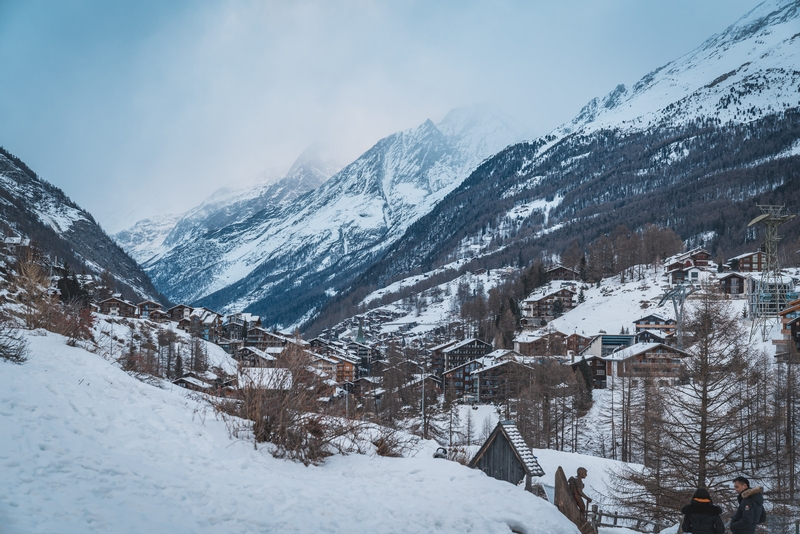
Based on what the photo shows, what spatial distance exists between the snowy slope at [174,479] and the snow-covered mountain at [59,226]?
414ft

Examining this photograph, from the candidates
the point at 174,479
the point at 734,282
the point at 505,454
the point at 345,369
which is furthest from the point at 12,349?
the point at 734,282

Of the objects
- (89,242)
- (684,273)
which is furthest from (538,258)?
(89,242)

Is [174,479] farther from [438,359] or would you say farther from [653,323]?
[438,359]

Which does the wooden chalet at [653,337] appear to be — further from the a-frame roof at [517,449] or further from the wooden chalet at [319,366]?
the wooden chalet at [319,366]

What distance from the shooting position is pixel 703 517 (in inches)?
311

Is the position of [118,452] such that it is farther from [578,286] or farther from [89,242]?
[89,242]

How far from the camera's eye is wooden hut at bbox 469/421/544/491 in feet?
57.5

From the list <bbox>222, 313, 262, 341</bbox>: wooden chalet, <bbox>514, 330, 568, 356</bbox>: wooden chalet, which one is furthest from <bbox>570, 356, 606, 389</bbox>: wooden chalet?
<bbox>222, 313, 262, 341</bbox>: wooden chalet

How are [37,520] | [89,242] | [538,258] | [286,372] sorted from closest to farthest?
1. [37,520]
2. [286,372]
3. [89,242]
4. [538,258]

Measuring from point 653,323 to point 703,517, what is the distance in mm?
67076

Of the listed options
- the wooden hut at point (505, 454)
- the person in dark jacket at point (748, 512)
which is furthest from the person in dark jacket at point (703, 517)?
the wooden hut at point (505, 454)

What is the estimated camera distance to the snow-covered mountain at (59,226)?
122 meters

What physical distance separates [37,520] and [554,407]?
41.0 metres

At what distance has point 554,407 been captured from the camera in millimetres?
41250
